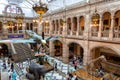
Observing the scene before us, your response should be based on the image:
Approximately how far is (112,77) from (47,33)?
1598 cm

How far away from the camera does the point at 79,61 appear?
63.3ft

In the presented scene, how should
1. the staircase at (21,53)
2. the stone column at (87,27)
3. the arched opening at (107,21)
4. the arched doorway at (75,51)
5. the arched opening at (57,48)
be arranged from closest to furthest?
1. the stone column at (87,27)
2. the arched opening at (107,21)
3. the staircase at (21,53)
4. the arched doorway at (75,51)
5. the arched opening at (57,48)

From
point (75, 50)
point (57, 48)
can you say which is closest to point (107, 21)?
point (75, 50)

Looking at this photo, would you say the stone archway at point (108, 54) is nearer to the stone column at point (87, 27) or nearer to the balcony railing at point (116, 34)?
the stone column at point (87, 27)

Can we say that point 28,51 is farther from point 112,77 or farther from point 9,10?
point 112,77

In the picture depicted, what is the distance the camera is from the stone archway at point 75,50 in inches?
840

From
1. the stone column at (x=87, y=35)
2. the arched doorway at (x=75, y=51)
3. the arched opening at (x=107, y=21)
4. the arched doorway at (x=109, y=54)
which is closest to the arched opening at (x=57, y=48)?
the arched doorway at (x=75, y=51)

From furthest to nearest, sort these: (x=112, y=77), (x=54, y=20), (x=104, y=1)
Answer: (x=54, y=20), (x=104, y=1), (x=112, y=77)

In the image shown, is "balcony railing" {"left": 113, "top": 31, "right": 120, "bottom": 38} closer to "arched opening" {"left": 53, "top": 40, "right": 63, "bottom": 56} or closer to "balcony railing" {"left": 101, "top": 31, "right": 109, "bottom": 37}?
"balcony railing" {"left": 101, "top": 31, "right": 109, "bottom": 37}

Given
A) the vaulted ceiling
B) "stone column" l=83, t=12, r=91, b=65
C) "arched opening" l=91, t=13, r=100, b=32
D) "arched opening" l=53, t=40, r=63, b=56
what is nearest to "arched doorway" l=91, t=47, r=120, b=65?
"stone column" l=83, t=12, r=91, b=65

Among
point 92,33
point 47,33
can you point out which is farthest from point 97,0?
point 47,33

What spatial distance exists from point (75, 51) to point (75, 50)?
0.55 ft

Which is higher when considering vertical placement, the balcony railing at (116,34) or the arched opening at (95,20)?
the arched opening at (95,20)

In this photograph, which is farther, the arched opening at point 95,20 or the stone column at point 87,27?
the stone column at point 87,27
